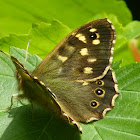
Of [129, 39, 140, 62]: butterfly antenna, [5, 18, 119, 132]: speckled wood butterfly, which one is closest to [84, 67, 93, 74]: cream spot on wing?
[5, 18, 119, 132]: speckled wood butterfly

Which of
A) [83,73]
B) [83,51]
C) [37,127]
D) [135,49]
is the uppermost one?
[83,51]

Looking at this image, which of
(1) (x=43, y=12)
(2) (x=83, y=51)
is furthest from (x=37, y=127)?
(1) (x=43, y=12)

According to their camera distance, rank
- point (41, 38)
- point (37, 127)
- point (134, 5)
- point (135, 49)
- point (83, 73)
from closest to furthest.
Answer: point (37, 127), point (83, 73), point (41, 38), point (135, 49), point (134, 5)

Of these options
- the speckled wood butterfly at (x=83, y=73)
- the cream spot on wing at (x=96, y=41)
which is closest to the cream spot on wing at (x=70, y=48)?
the speckled wood butterfly at (x=83, y=73)

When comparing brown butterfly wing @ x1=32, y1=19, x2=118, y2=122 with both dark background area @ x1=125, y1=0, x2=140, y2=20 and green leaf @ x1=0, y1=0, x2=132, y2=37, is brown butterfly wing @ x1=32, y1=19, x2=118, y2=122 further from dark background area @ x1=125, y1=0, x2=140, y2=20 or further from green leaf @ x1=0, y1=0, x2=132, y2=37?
dark background area @ x1=125, y1=0, x2=140, y2=20

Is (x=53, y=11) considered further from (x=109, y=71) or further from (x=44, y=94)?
(x=44, y=94)

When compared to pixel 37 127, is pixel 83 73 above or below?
above

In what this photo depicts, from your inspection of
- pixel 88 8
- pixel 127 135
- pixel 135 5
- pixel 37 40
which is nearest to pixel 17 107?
pixel 37 40

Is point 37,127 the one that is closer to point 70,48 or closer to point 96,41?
point 70,48
